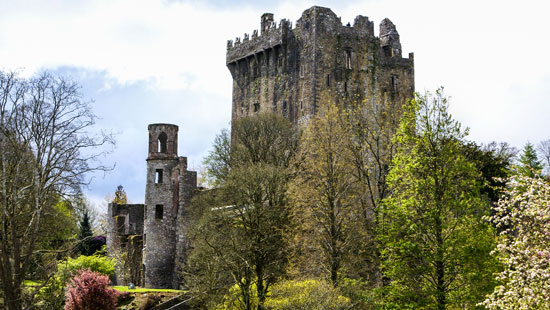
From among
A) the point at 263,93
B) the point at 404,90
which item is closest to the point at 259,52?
the point at 263,93

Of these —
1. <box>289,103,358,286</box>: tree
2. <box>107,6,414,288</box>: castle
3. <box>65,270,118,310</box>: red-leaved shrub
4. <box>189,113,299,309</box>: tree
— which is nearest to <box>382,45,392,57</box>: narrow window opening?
<box>107,6,414,288</box>: castle

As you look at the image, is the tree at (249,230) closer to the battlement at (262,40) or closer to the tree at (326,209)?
the tree at (326,209)

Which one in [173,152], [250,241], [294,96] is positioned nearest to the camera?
[250,241]

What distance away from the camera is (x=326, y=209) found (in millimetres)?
29562

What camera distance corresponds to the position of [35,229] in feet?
56.2

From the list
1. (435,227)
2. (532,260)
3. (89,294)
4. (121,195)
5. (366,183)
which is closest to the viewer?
(532,260)

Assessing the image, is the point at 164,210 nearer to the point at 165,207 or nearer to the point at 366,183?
the point at 165,207

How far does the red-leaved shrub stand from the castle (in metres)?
10.6

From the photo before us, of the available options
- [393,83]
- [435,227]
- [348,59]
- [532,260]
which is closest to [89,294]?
[435,227]

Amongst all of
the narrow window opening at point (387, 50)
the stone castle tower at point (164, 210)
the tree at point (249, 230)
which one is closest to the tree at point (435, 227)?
the tree at point (249, 230)

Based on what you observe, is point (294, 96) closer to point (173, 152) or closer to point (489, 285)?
point (173, 152)

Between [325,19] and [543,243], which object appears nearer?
[543,243]

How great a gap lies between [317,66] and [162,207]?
16169mm

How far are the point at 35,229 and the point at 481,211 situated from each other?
1545cm
